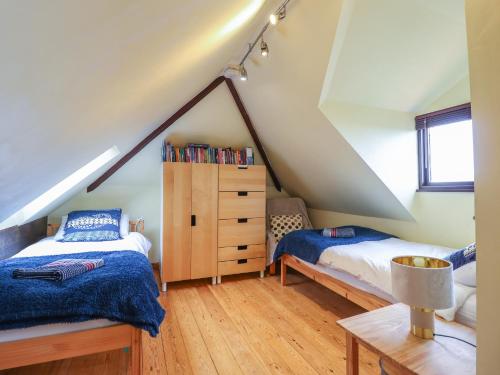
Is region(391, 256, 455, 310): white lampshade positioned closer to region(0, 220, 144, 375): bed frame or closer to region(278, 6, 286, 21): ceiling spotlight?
region(0, 220, 144, 375): bed frame

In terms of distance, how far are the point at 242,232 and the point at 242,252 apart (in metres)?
0.26

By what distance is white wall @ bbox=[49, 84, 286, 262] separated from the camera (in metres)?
3.09

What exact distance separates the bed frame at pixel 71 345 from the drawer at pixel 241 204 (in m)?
1.77

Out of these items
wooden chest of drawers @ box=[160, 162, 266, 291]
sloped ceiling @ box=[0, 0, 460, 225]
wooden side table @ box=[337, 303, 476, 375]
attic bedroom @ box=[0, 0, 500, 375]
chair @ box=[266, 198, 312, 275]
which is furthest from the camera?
chair @ box=[266, 198, 312, 275]

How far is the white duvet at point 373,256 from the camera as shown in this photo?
180 cm

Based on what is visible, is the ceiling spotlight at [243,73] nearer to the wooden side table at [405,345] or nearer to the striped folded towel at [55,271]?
the striped folded towel at [55,271]

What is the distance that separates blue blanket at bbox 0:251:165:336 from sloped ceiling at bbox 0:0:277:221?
1.95 feet

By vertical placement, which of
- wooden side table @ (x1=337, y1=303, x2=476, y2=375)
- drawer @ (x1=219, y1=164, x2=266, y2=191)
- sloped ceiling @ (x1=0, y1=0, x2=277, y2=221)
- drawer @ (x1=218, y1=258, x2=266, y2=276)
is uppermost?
sloped ceiling @ (x1=0, y1=0, x2=277, y2=221)

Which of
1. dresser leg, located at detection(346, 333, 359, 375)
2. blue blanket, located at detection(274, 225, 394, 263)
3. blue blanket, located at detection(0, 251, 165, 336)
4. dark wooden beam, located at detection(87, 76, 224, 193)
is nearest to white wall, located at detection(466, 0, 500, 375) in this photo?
dresser leg, located at detection(346, 333, 359, 375)

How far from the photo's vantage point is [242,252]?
3.20m

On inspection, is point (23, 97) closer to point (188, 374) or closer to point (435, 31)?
point (188, 374)

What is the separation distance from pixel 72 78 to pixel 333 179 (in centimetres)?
264

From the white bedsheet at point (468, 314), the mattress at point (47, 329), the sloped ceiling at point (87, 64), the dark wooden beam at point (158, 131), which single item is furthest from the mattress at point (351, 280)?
the dark wooden beam at point (158, 131)

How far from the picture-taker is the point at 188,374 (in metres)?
1.57
